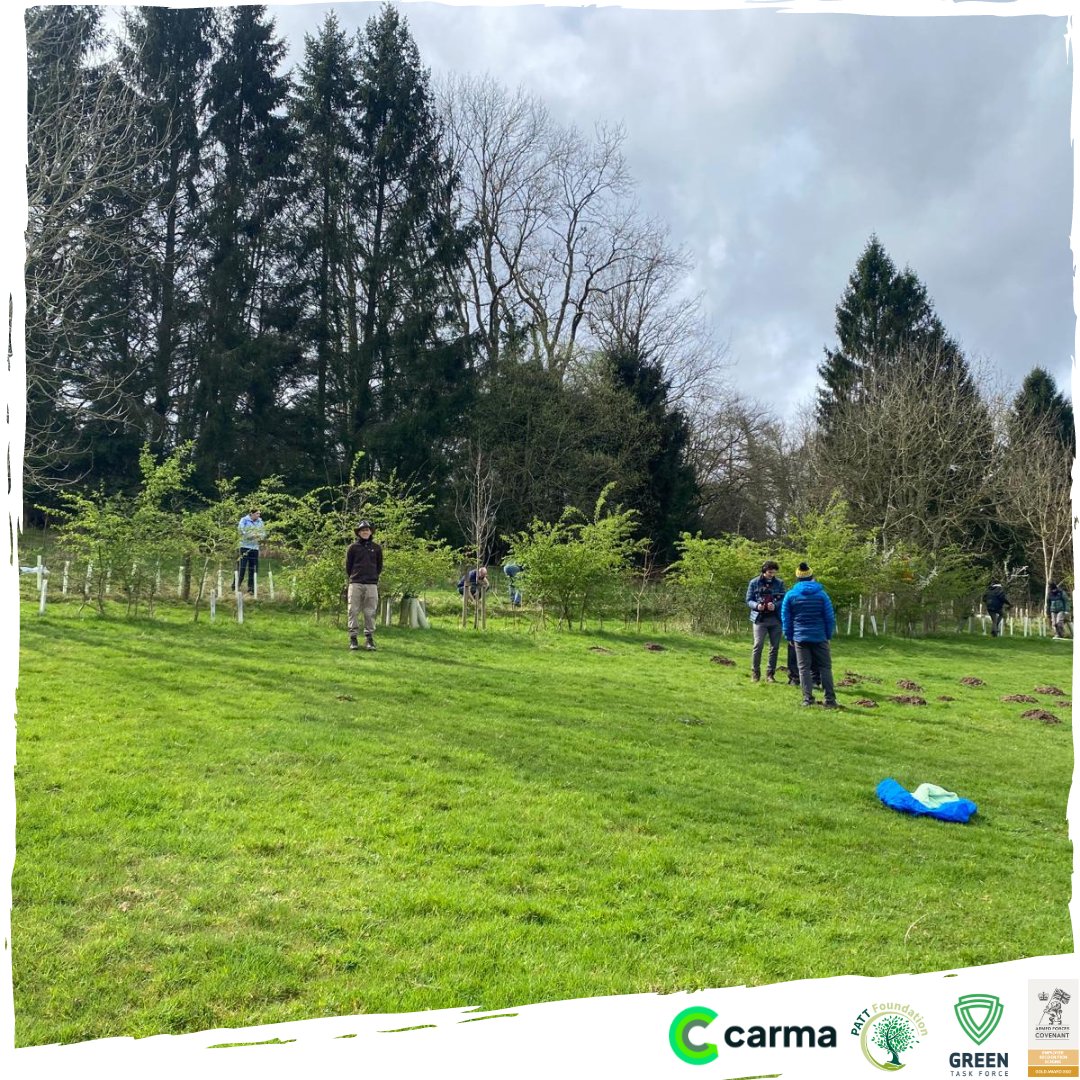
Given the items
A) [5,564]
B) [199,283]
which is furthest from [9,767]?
[199,283]

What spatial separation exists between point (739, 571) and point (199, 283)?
74.4 feet

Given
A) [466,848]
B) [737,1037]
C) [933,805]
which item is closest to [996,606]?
[933,805]

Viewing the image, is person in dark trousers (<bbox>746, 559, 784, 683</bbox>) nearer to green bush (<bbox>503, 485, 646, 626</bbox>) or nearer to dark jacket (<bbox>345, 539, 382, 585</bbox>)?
dark jacket (<bbox>345, 539, 382, 585</bbox>)

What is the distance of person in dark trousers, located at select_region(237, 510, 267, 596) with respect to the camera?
17078mm

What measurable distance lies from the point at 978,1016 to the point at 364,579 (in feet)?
37.8

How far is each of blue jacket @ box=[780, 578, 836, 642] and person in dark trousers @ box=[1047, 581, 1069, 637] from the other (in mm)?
20124

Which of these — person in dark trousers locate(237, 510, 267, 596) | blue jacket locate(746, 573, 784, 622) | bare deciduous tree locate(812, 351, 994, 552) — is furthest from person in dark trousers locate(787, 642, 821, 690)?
bare deciduous tree locate(812, 351, 994, 552)

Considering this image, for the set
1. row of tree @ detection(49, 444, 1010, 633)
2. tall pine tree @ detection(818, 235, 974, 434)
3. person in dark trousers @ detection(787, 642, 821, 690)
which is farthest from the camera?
tall pine tree @ detection(818, 235, 974, 434)

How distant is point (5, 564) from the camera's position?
8.05ft

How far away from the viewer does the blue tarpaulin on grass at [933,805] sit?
6.39m

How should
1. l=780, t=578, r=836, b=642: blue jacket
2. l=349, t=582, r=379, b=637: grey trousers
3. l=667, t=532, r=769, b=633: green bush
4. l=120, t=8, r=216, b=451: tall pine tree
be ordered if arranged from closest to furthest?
l=780, t=578, r=836, b=642: blue jacket
l=349, t=582, r=379, b=637: grey trousers
l=667, t=532, r=769, b=633: green bush
l=120, t=8, r=216, b=451: tall pine tree

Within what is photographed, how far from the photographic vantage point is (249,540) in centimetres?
1748

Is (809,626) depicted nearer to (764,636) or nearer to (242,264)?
(764,636)

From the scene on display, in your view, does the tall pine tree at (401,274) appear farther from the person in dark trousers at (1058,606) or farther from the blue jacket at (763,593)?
the person in dark trousers at (1058,606)
